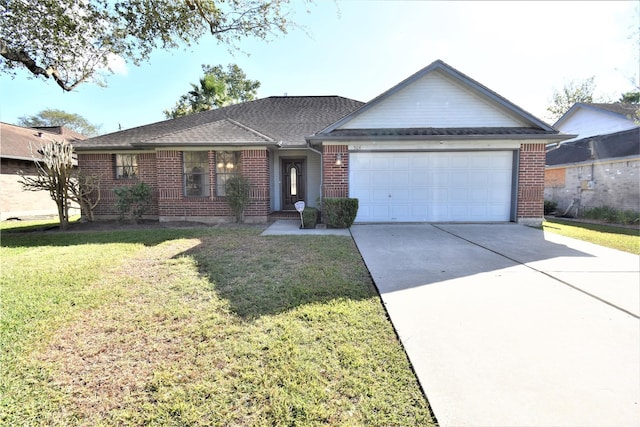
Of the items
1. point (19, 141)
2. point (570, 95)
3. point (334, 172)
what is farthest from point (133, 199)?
point (570, 95)

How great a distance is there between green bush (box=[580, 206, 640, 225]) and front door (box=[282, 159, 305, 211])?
41.4 ft

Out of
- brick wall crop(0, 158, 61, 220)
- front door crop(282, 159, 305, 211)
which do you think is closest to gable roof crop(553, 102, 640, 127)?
front door crop(282, 159, 305, 211)

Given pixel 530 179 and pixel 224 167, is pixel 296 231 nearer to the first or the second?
pixel 224 167

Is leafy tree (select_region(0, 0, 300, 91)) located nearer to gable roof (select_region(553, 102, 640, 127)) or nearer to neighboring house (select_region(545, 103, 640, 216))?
neighboring house (select_region(545, 103, 640, 216))

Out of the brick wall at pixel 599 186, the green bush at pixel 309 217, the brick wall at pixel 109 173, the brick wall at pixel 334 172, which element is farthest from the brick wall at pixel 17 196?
the brick wall at pixel 599 186

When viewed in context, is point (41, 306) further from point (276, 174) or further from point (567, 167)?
point (567, 167)

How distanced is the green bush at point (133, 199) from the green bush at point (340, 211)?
630 cm

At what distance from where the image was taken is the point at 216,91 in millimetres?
22641

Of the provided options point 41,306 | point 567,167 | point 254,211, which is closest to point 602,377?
point 41,306

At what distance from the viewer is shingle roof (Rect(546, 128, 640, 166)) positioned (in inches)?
499

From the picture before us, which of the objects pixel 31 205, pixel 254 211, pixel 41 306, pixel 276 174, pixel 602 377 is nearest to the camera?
pixel 602 377

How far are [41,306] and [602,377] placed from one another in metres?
5.98

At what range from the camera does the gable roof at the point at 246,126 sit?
10.0 m

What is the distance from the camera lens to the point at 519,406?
81.0 inches
